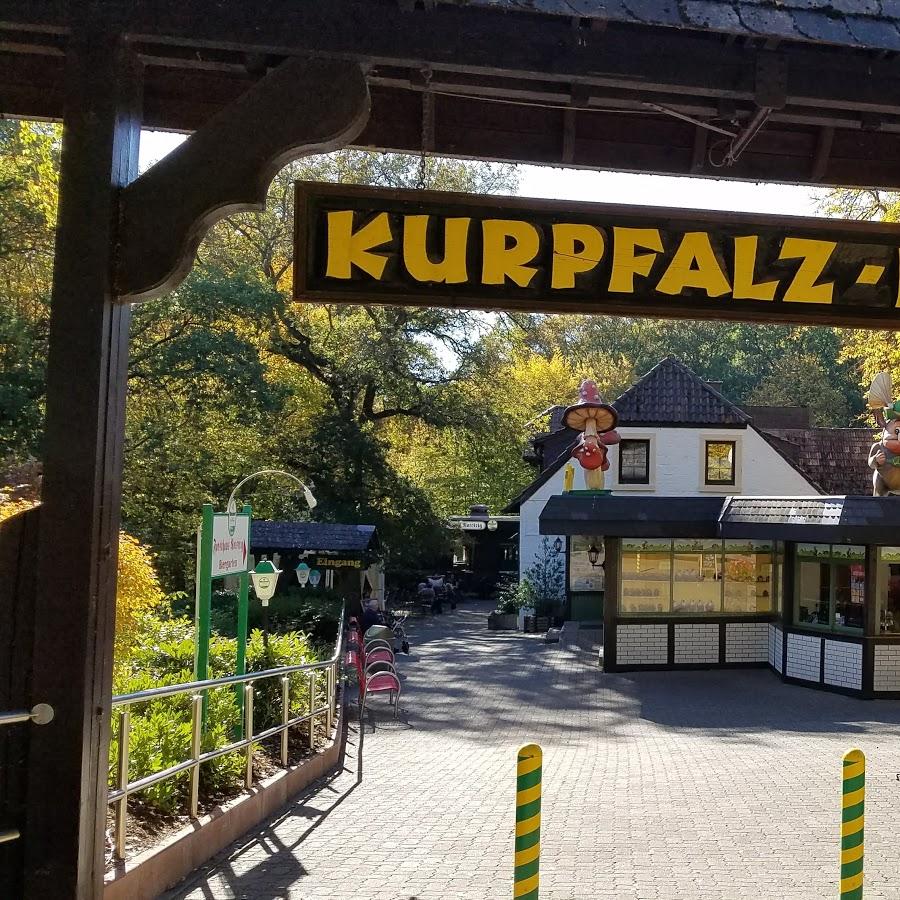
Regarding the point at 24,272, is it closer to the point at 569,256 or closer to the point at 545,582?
the point at 569,256

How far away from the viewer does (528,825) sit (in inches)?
199

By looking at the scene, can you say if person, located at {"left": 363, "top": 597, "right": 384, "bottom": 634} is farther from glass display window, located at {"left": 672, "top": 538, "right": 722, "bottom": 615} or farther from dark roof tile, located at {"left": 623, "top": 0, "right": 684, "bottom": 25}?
dark roof tile, located at {"left": 623, "top": 0, "right": 684, "bottom": 25}

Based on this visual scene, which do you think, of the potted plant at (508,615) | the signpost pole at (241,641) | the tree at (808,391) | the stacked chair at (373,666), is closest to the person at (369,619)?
the stacked chair at (373,666)

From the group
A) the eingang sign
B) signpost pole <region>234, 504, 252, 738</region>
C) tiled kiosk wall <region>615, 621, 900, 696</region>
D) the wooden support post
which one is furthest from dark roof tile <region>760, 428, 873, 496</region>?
the wooden support post

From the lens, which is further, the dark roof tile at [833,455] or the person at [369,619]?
the dark roof tile at [833,455]

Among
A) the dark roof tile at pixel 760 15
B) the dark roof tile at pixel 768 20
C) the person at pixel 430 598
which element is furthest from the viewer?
the person at pixel 430 598

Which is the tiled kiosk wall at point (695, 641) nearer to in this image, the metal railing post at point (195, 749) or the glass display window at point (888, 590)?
the glass display window at point (888, 590)

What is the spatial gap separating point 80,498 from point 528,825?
8.29ft

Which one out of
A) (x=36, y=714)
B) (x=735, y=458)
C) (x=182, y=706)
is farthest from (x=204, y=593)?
(x=735, y=458)

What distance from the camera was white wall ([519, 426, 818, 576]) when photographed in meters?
29.9

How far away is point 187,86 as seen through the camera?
535cm

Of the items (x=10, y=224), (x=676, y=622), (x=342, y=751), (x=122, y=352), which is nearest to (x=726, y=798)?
(x=342, y=751)

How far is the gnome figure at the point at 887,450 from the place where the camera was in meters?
19.6

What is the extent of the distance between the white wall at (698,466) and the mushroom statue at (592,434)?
8.04 meters
